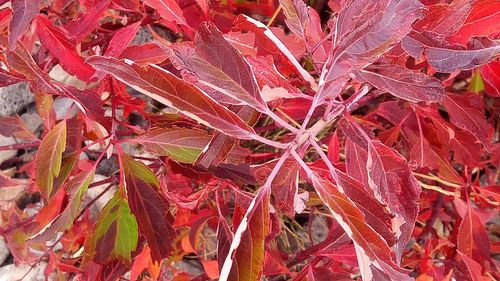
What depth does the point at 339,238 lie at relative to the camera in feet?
2.63

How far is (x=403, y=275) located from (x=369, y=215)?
7 centimetres

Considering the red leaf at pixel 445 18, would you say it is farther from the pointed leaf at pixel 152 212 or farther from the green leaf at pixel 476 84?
the green leaf at pixel 476 84

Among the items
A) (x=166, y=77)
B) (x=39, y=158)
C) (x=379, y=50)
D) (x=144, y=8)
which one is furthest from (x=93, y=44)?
(x=379, y=50)

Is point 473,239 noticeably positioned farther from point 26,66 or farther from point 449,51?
point 26,66

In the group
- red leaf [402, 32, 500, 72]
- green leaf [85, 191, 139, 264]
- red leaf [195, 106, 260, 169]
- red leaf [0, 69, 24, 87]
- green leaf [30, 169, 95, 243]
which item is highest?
red leaf [402, 32, 500, 72]

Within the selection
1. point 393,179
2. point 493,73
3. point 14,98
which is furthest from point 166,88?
point 14,98

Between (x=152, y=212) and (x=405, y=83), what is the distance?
1.15 feet

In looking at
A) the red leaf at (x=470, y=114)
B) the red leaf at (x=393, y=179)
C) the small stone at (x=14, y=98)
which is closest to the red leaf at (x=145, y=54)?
the red leaf at (x=393, y=179)

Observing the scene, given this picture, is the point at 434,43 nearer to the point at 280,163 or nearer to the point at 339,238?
the point at 280,163

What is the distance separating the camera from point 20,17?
0.58 metres

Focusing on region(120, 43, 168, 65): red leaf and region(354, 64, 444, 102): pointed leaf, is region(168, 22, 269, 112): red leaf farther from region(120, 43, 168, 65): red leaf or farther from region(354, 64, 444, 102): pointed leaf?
region(120, 43, 168, 65): red leaf

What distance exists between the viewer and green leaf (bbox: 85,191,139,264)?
760 mm

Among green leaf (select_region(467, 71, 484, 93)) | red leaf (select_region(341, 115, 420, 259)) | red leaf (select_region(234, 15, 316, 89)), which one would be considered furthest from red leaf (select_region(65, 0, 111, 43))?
green leaf (select_region(467, 71, 484, 93))

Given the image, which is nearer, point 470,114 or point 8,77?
point 8,77
